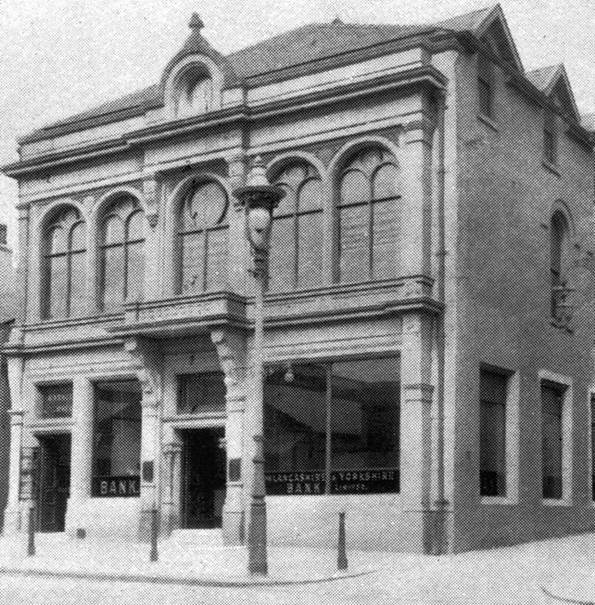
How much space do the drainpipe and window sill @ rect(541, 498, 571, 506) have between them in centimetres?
481

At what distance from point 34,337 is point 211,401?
19.4ft

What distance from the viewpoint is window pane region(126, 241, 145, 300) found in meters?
29.3

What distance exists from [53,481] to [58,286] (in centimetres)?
503

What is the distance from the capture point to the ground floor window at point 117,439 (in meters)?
28.7

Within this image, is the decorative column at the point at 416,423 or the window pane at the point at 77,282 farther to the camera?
the window pane at the point at 77,282

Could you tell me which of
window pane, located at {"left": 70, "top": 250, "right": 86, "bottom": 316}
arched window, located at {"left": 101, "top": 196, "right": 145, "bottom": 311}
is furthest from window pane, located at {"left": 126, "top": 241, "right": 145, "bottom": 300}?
window pane, located at {"left": 70, "top": 250, "right": 86, "bottom": 316}

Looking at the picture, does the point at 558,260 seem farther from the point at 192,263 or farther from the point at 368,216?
the point at 192,263

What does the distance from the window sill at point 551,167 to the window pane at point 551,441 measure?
5.42 m

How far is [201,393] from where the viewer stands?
2769 cm

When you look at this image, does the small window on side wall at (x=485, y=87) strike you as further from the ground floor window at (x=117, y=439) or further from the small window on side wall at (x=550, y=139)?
the ground floor window at (x=117, y=439)

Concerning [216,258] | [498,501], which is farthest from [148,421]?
[498,501]

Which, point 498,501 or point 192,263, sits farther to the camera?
point 192,263

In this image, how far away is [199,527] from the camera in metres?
27.2

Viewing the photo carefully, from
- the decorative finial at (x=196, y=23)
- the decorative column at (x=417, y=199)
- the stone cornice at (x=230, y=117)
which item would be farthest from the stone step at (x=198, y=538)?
the decorative finial at (x=196, y=23)
